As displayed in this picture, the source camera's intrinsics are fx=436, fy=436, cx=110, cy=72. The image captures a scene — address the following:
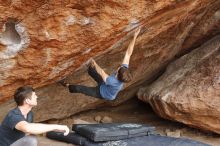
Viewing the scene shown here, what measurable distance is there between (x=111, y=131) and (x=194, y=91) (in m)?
1.71

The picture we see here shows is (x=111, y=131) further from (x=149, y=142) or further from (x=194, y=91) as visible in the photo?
(x=194, y=91)

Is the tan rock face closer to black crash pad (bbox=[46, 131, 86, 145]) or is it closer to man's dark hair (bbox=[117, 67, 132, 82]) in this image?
man's dark hair (bbox=[117, 67, 132, 82])

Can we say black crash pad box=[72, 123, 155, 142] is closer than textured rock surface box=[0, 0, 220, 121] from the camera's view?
No

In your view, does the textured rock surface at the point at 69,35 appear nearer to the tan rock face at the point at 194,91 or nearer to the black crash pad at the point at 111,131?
the tan rock face at the point at 194,91

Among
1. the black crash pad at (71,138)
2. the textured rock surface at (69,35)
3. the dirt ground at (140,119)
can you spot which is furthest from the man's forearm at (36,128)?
the dirt ground at (140,119)

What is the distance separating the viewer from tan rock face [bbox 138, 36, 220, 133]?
6.34 meters

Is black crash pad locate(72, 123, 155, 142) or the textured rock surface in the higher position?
the textured rock surface

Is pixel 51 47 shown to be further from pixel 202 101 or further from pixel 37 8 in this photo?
pixel 202 101

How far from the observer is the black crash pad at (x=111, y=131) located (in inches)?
205

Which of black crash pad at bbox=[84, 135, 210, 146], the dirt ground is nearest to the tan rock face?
the dirt ground

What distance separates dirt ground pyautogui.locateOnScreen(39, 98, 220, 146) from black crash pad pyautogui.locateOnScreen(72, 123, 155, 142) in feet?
2.14

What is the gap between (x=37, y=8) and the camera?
447 cm

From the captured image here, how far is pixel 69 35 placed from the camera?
189 inches

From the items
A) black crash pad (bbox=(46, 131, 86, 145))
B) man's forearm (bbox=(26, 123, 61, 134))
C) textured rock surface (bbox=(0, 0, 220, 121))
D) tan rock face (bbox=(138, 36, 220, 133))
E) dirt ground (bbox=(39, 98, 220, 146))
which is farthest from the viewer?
dirt ground (bbox=(39, 98, 220, 146))
